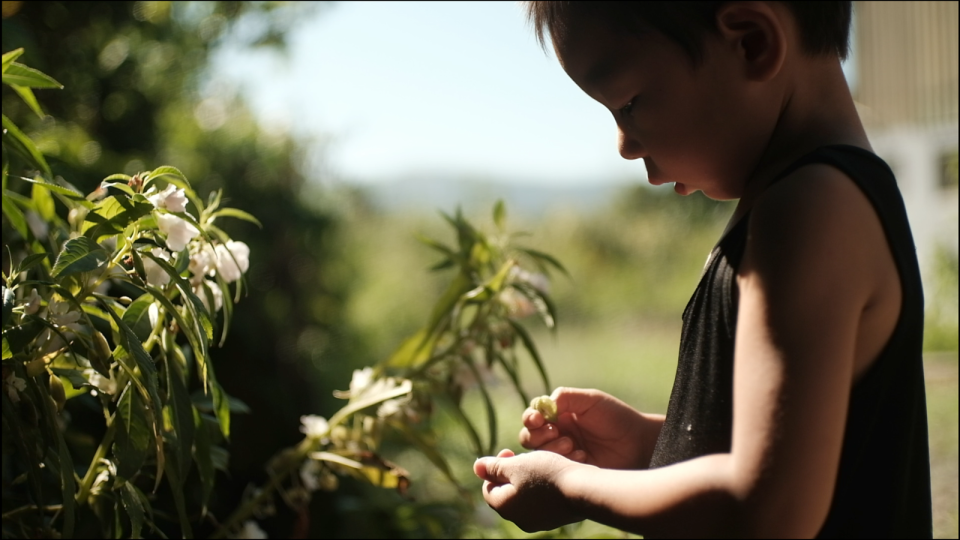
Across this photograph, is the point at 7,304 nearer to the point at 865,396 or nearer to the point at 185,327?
the point at 185,327

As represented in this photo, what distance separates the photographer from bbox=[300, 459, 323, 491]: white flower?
108 centimetres

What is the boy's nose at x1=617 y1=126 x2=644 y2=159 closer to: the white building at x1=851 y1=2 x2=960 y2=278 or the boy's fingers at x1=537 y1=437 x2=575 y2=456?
the boy's fingers at x1=537 y1=437 x2=575 y2=456

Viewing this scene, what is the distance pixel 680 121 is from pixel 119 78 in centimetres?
155

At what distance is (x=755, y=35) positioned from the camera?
50 centimetres

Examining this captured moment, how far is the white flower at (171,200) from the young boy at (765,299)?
370 millimetres

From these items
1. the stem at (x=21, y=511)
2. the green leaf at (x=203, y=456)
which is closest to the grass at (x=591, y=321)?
the green leaf at (x=203, y=456)

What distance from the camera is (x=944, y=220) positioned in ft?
7.45

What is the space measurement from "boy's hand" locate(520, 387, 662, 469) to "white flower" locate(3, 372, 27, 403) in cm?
44

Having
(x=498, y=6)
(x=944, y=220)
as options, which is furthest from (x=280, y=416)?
(x=944, y=220)

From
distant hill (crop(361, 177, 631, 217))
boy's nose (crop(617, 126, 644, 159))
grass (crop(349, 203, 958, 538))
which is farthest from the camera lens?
distant hill (crop(361, 177, 631, 217))

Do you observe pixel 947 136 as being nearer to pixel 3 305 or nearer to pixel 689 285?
pixel 689 285

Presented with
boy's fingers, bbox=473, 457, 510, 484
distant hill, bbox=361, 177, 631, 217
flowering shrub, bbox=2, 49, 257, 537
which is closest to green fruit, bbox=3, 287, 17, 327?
flowering shrub, bbox=2, 49, 257, 537

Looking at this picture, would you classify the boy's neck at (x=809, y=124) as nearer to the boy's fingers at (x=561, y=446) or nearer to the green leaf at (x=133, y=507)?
the boy's fingers at (x=561, y=446)

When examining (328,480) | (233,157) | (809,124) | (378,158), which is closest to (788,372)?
(809,124)
